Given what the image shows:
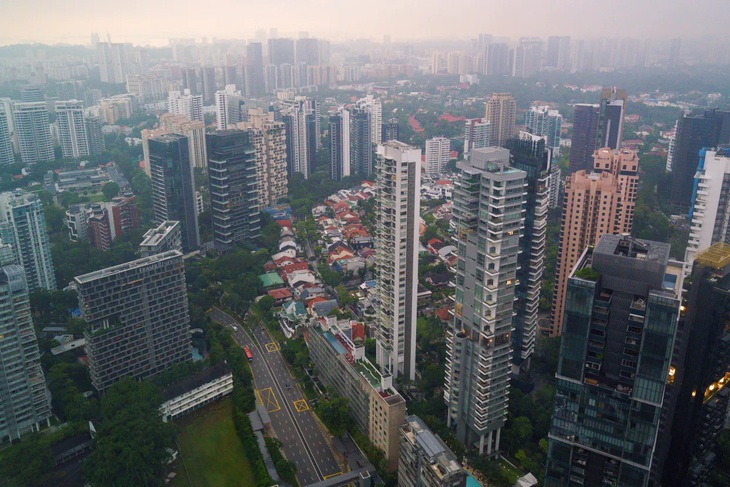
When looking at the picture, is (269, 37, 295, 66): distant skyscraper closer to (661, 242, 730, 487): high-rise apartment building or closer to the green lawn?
the green lawn

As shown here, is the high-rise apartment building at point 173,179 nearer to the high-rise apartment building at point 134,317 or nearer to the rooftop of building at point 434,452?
the high-rise apartment building at point 134,317

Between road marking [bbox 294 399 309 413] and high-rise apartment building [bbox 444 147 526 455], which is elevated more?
high-rise apartment building [bbox 444 147 526 455]

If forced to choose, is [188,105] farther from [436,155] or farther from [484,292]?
[484,292]

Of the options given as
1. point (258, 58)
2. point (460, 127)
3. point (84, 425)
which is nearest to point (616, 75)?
point (460, 127)

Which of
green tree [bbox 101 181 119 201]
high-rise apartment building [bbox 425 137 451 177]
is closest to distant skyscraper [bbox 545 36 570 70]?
high-rise apartment building [bbox 425 137 451 177]

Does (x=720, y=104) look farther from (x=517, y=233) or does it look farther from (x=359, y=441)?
(x=359, y=441)

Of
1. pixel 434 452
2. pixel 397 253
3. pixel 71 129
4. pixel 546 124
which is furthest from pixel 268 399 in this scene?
pixel 546 124
